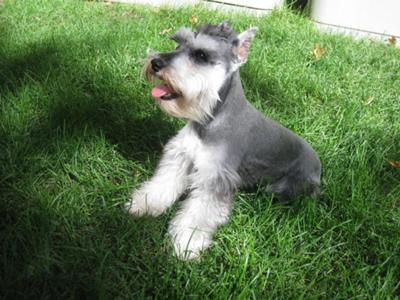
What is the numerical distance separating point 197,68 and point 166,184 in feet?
2.70

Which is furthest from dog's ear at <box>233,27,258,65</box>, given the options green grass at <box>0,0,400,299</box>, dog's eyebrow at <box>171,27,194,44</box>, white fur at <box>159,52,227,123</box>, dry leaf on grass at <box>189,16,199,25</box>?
dry leaf on grass at <box>189,16,199,25</box>

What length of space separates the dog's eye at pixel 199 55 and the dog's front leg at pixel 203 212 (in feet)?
2.14

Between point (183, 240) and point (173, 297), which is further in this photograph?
point (183, 240)

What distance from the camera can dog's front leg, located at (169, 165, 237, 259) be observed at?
241 centimetres

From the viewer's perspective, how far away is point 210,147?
2518 millimetres

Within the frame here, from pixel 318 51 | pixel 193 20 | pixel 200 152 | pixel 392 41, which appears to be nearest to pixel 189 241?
pixel 200 152

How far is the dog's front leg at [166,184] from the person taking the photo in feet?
8.65

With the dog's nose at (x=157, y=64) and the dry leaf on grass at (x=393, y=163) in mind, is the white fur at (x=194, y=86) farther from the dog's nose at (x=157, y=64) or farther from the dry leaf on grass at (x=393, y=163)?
the dry leaf on grass at (x=393, y=163)

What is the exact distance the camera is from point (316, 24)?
623 centimetres

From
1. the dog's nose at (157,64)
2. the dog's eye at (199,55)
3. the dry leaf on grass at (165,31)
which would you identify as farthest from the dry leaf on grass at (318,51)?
the dog's nose at (157,64)

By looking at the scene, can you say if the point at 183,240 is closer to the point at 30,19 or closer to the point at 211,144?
the point at 211,144

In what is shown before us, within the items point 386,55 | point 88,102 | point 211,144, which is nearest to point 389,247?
point 211,144

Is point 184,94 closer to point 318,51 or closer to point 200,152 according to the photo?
point 200,152

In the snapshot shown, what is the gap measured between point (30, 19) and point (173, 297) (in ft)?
13.5
